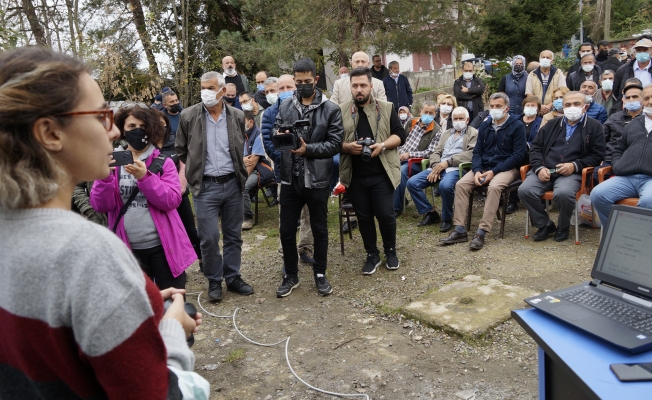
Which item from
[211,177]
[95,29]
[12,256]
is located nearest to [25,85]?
[12,256]

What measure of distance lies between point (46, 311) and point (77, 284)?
3.6 inches

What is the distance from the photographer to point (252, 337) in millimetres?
4031

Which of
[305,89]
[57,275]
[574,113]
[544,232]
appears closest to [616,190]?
[544,232]

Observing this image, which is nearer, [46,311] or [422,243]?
[46,311]

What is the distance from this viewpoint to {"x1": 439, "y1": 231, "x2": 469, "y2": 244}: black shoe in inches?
231

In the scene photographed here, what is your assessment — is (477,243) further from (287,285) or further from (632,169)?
(287,285)

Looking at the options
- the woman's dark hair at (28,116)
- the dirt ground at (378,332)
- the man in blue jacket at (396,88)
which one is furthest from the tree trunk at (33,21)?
the woman's dark hair at (28,116)

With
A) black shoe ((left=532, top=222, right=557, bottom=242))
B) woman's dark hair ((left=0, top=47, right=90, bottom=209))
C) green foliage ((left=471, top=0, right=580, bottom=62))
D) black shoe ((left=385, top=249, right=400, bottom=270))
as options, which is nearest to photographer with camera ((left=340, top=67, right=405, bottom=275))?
black shoe ((left=385, top=249, right=400, bottom=270))

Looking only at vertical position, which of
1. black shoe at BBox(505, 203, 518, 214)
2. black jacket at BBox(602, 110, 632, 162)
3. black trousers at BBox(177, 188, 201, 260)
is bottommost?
black shoe at BBox(505, 203, 518, 214)

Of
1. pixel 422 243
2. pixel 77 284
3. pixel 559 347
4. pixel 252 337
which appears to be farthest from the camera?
pixel 422 243

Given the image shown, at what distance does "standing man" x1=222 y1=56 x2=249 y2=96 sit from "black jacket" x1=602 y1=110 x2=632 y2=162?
19.1 feet

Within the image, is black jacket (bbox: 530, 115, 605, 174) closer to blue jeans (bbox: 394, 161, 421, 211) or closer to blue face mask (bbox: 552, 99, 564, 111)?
blue face mask (bbox: 552, 99, 564, 111)

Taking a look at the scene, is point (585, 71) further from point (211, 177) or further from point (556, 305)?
point (556, 305)

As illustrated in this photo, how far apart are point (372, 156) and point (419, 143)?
277 cm
